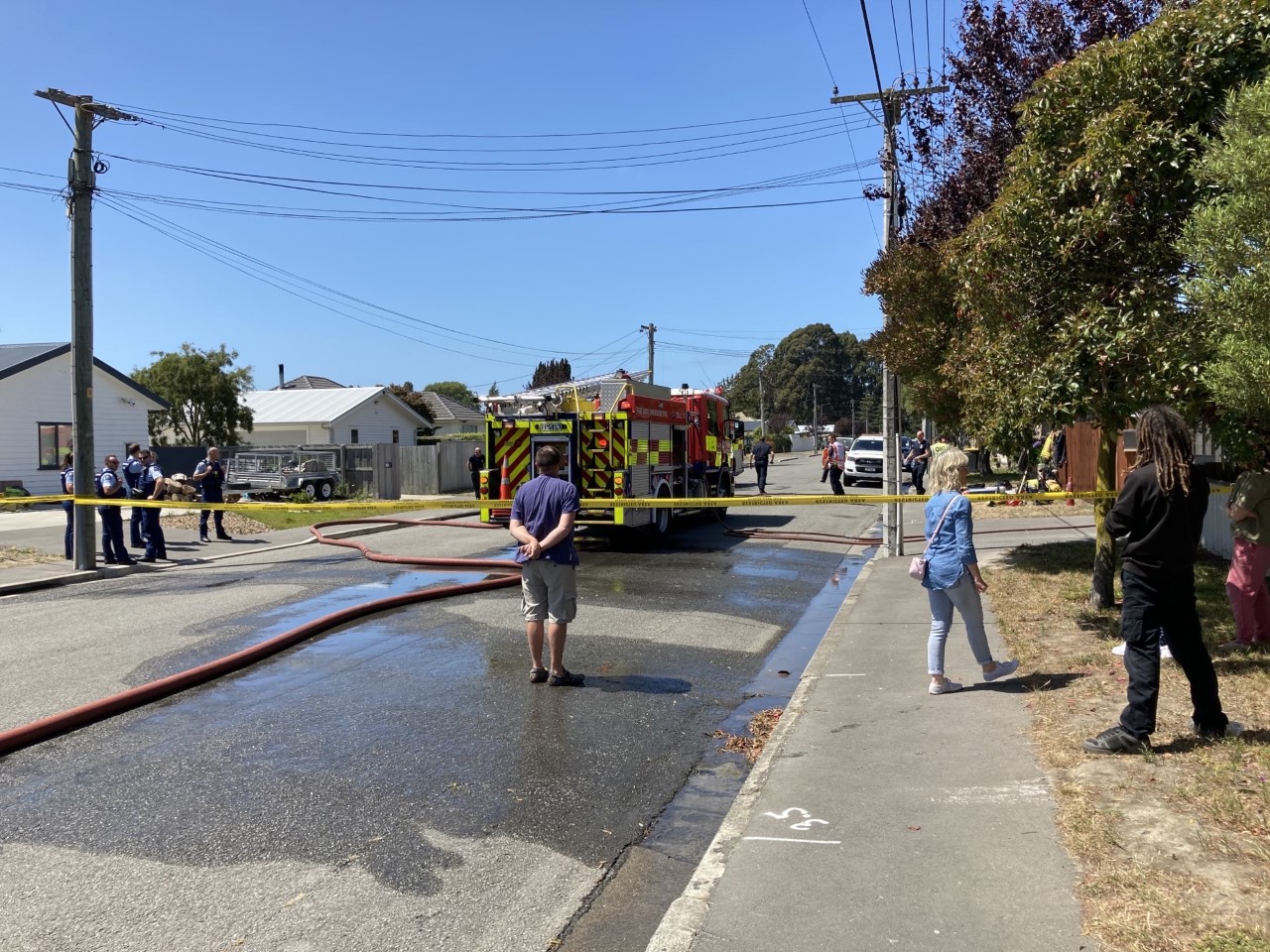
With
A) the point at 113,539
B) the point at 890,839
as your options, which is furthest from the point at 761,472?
the point at 890,839

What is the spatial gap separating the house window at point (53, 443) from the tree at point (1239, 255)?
3058 cm

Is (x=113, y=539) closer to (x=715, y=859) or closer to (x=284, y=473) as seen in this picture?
(x=715, y=859)

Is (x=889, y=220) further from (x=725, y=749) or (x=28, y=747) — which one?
(x=28, y=747)

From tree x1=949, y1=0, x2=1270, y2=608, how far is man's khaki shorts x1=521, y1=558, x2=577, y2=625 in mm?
3806

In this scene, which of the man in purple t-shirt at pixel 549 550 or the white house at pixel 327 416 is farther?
the white house at pixel 327 416

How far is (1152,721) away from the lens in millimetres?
4906

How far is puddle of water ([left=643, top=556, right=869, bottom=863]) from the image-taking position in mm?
4617

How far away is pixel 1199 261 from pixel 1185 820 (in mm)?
3059

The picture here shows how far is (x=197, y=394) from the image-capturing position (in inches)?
1464

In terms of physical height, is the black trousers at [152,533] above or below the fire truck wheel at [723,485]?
below

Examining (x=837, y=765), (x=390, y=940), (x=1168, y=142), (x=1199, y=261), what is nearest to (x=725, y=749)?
(x=837, y=765)

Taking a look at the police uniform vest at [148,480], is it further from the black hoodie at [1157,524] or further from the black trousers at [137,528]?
the black hoodie at [1157,524]

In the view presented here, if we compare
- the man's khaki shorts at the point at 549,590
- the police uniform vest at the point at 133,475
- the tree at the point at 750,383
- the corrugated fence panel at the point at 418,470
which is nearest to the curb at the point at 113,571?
the police uniform vest at the point at 133,475

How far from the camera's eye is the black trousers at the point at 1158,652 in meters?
4.88
